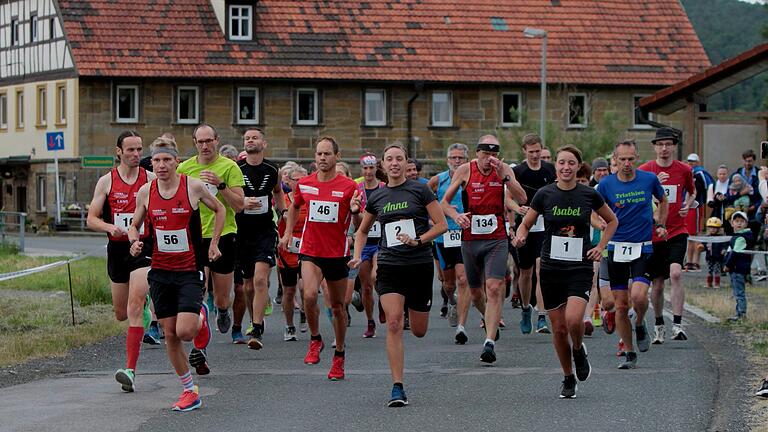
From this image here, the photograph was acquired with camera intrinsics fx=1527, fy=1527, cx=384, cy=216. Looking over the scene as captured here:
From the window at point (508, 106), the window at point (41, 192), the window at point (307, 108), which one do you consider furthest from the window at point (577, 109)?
the window at point (41, 192)

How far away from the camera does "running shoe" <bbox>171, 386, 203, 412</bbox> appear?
34.0ft

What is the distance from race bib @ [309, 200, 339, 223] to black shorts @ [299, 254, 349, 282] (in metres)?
0.33

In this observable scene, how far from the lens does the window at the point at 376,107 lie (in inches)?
2127

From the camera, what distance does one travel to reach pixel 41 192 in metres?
56.6

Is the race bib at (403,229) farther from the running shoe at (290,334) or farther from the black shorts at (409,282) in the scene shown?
the running shoe at (290,334)

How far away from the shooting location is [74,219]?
52.9 metres

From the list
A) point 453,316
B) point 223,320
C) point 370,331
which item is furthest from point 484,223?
point 223,320

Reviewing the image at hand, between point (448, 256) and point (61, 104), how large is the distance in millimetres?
40383

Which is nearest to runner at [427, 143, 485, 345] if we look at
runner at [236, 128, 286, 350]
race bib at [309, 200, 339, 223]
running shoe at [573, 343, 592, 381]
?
runner at [236, 128, 286, 350]

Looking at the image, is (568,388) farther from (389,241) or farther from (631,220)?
(631,220)

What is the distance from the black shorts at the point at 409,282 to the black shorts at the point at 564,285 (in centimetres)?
87

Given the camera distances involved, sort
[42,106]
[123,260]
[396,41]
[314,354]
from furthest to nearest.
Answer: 1. [42,106]
2. [396,41]
3. [314,354]
4. [123,260]

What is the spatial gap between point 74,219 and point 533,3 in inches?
732

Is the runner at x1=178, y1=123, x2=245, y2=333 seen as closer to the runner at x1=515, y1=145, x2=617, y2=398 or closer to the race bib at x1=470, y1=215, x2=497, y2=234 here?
the race bib at x1=470, y1=215, x2=497, y2=234
